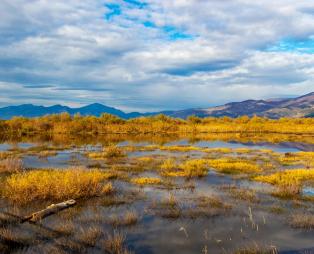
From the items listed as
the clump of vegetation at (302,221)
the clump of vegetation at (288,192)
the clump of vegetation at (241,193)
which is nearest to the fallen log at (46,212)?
the clump of vegetation at (241,193)

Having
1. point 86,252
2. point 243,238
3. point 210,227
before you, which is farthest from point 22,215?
point 243,238

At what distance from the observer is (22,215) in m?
12.9

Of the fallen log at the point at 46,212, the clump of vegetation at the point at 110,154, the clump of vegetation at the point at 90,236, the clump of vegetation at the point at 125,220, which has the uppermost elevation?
the fallen log at the point at 46,212

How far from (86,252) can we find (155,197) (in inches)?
278

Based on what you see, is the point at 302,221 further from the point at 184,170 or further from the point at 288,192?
the point at 184,170

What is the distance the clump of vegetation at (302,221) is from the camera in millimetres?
12352

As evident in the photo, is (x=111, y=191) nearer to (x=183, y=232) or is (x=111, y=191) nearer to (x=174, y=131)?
(x=183, y=232)

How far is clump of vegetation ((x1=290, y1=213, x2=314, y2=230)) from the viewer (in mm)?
12352

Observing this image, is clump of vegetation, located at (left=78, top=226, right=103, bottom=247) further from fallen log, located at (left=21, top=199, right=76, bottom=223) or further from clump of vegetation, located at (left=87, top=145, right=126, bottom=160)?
clump of vegetation, located at (left=87, top=145, right=126, bottom=160)

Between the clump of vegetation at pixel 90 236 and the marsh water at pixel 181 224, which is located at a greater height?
the clump of vegetation at pixel 90 236

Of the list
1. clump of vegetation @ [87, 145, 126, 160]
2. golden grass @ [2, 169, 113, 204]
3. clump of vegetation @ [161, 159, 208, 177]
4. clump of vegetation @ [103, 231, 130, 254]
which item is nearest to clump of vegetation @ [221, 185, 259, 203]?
clump of vegetation @ [161, 159, 208, 177]

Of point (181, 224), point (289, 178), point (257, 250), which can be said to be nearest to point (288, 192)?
point (289, 178)

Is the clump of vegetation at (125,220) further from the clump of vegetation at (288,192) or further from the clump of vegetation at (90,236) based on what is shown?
the clump of vegetation at (288,192)

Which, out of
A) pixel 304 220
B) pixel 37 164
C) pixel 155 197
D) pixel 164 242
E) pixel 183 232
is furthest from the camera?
pixel 37 164
